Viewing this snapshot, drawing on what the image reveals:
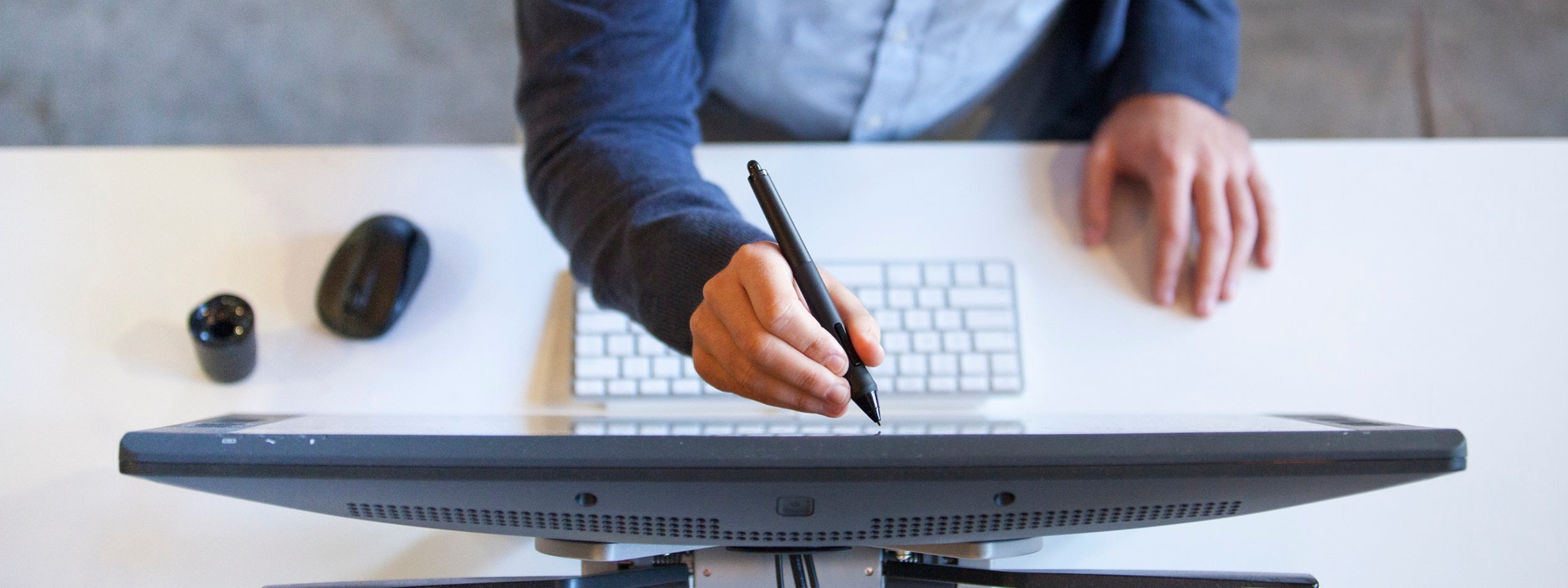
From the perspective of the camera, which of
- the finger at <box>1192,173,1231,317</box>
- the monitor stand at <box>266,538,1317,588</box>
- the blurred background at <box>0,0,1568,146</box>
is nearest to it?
the monitor stand at <box>266,538,1317,588</box>

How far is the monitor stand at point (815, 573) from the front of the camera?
46 centimetres

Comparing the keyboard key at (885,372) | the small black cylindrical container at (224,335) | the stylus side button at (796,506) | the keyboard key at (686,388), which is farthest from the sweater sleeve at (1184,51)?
the small black cylindrical container at (224,335)

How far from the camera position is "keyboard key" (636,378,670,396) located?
0.65m

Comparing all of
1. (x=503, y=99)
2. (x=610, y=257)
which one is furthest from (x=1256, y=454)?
(x=503, y=99)

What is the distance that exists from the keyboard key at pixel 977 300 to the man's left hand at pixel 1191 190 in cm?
11

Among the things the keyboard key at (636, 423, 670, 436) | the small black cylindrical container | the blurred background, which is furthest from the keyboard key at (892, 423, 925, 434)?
the blurred background

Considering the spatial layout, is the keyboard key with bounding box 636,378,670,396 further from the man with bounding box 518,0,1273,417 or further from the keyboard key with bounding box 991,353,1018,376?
the keyboard key with bounding box 991,353,1018,376

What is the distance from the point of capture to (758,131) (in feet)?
3.20

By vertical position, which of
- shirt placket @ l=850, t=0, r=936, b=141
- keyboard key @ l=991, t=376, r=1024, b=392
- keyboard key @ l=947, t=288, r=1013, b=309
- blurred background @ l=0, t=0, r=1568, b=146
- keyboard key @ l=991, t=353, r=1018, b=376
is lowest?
keyboard key @ l=991, t=376, r=1024, b=392

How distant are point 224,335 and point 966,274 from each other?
498 mm

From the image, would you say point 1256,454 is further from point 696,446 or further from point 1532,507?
point 1532,507

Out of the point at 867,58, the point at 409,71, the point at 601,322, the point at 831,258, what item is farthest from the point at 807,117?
the point at 409,71

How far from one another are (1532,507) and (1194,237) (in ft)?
0.91

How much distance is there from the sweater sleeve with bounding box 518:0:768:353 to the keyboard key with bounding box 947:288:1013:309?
7.4 inches
